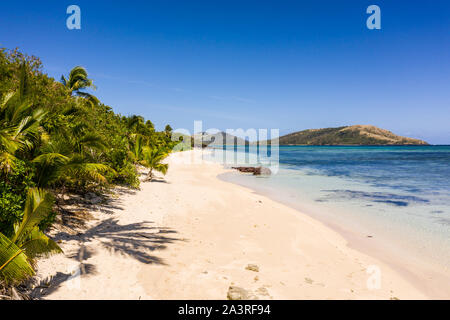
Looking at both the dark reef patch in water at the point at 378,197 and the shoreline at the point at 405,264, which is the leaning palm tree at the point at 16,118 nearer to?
the shoreline at the point at 405,264

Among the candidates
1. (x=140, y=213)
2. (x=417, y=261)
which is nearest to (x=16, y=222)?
(x=140, y=213)

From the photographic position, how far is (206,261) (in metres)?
5.35

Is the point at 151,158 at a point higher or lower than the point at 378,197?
higher

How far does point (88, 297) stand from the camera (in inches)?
151

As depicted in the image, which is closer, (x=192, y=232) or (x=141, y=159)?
(x=192, y=232)

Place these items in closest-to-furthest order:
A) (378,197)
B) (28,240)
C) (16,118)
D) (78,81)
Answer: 1. (28,240)
2. (16,118)
3. (378,197)
4. (78,81)

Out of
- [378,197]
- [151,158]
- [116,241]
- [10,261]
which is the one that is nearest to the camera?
[10,261]

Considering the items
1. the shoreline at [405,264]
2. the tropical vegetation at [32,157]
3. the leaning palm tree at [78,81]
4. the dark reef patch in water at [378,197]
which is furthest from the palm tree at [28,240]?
the leaning palm tree at [78,81]

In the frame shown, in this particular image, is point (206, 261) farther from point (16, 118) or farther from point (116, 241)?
point (16, 118)

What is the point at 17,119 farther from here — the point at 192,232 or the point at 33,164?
the point at 192,232

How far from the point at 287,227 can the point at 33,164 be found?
7.11m

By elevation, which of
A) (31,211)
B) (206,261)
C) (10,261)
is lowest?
(206,261)

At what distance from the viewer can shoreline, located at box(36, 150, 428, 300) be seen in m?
4.19

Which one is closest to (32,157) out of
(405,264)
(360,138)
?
(405,264)
